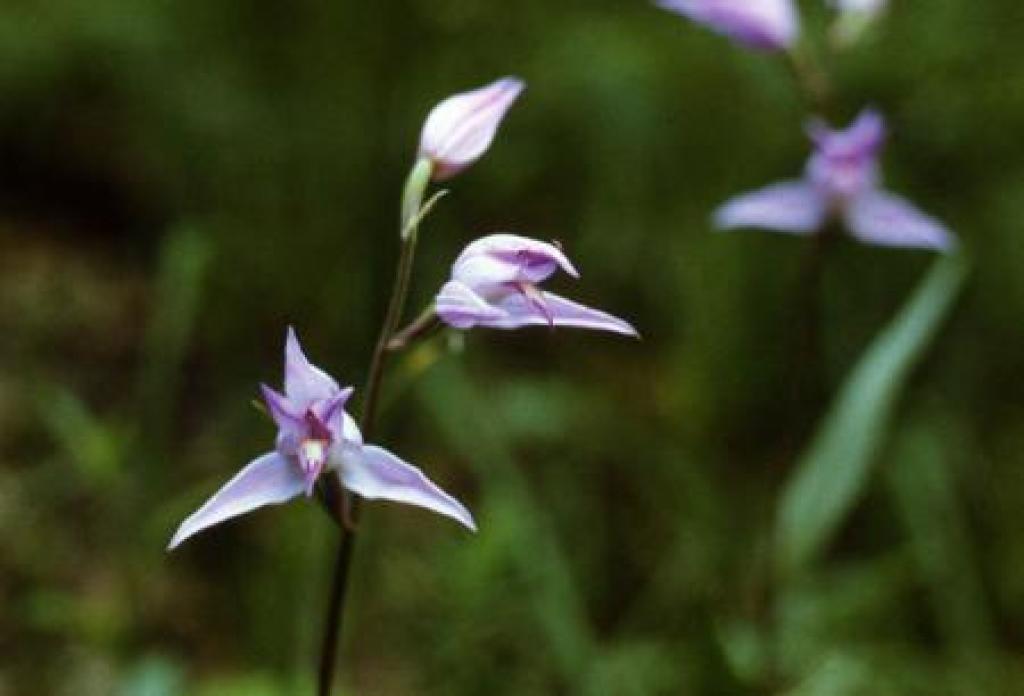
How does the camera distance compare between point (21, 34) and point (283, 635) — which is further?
point (21, 34)

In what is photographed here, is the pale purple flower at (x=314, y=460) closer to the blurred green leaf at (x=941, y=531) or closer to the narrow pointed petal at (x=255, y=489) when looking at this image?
the narrow pointed petal at (x=255, y=489)

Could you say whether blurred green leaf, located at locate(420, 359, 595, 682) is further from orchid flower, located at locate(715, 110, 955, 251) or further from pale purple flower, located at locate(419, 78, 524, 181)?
pale purple flower, located at locate(419, 78, 524, 181)

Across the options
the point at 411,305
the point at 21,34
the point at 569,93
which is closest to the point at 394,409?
the point at 411,305

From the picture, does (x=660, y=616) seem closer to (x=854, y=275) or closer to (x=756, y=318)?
(x=756, y=318)

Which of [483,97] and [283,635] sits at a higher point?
[483,97]

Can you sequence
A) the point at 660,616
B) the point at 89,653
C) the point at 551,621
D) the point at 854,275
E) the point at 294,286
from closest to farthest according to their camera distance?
the point at 551,621 < the point at 89,653 < the point at 660,616 < the point at 294,286 < the point at 854,275

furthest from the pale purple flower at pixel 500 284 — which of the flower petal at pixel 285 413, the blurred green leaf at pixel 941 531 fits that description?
the blurred green leaf at pixel 941 531

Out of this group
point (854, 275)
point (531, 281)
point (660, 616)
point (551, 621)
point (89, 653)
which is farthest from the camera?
point (854, 275)

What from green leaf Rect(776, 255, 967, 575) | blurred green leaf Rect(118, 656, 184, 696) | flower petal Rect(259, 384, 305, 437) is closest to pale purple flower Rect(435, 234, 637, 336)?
flower petal Rect(259, 384, 305, 437)
